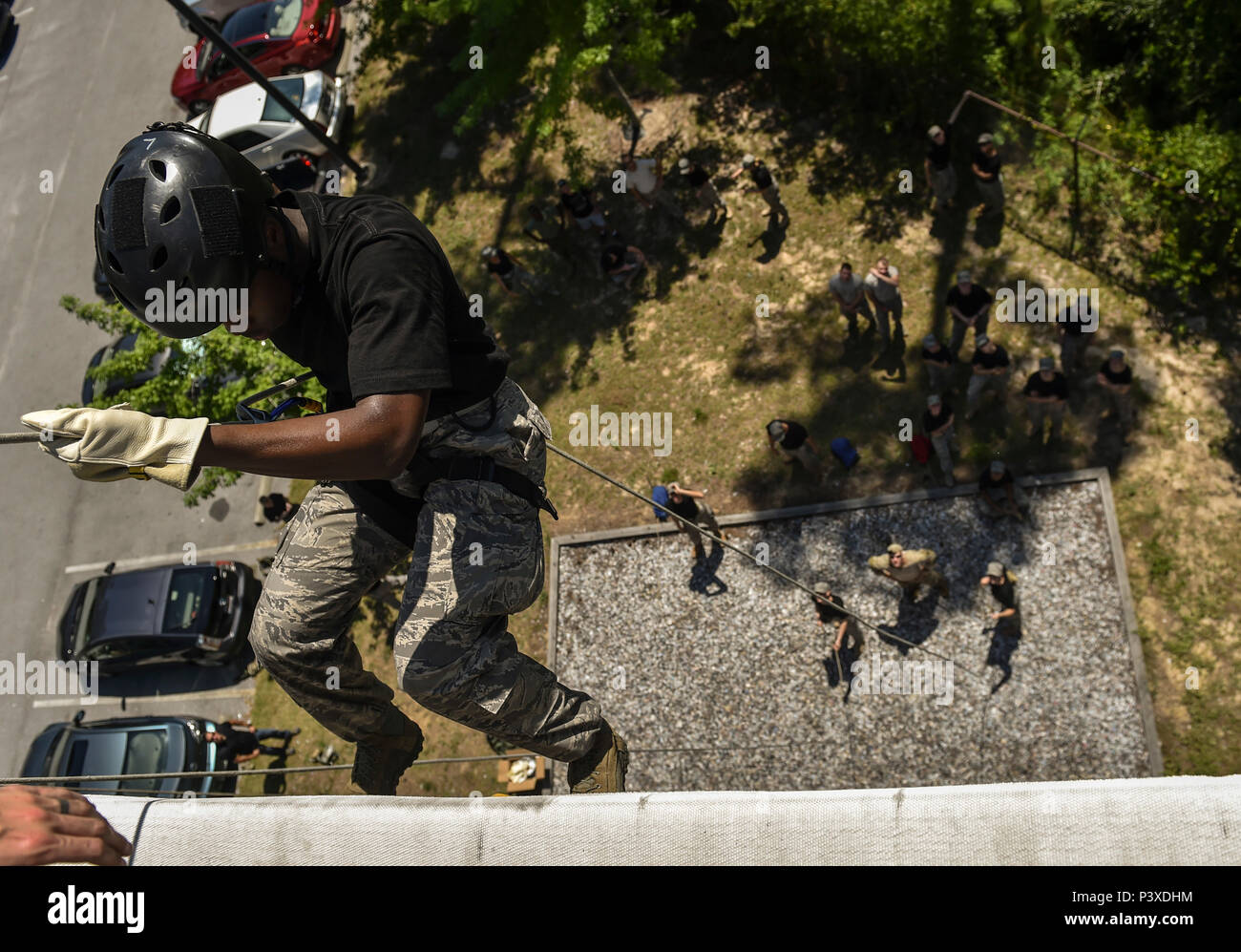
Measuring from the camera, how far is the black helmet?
4289mm

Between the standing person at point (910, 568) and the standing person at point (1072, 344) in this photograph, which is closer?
the standing person at point (910, 568)

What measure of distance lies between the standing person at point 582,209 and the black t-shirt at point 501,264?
1.31 meters

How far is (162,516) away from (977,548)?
1390 centimetres

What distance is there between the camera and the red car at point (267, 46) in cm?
2194

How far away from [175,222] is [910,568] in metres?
9.26

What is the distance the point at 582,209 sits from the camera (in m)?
15.9

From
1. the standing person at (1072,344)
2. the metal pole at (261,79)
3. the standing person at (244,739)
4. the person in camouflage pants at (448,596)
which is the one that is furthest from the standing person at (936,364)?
the metal pole at (261,79)

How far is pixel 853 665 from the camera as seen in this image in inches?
470

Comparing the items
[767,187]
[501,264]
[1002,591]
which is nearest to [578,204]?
[501,264]

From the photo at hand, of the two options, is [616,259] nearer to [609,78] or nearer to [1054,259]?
[609,78]

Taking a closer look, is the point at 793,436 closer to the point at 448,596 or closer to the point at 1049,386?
the point at 1049,386

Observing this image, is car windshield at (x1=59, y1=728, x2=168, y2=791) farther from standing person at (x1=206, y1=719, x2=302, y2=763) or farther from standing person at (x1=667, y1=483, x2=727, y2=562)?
standing person at (x1=667, y1=483, x2=727, y2=562)

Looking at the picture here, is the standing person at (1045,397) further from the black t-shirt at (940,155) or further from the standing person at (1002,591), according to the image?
the black t-shirt at (940,155)
